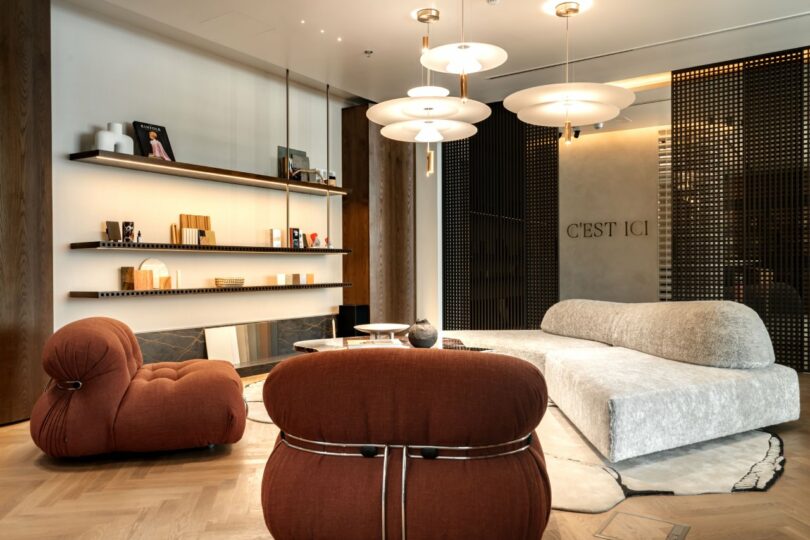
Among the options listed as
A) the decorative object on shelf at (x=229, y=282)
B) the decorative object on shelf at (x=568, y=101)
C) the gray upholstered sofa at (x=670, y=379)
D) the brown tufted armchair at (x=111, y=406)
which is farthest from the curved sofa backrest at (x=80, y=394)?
the decorative object on shelf at (x=568, y=101)

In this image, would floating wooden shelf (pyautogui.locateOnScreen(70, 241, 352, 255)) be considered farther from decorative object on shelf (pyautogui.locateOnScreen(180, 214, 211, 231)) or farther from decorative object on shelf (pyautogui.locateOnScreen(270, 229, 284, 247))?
decorative object on shelf (pyautogui.locateOnScreen(180, 214, 211, 231))

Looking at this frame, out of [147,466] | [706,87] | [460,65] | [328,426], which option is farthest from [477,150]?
[328,426]

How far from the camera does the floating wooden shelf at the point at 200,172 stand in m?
4.68

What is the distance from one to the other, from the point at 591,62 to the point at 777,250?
2.49 meters

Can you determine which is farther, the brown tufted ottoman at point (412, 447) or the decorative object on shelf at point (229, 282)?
the decorative object on shelf at point (229, 282)

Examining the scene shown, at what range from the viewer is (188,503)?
2707 mm

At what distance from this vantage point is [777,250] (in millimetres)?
5730

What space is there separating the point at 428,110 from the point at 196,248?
2.49 metres

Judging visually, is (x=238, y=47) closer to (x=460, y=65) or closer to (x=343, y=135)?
(x=343, y=135)

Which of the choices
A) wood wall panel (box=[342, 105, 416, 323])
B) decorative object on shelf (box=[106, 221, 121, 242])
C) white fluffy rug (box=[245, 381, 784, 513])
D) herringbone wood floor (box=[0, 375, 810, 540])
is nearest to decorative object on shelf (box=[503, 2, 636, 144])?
white fluffy rug (box=[245, 381, 784, 513])

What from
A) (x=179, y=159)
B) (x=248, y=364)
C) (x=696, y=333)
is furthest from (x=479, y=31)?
(x=248, y=364)

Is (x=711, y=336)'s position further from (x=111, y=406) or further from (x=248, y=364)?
(x=248, y=364)

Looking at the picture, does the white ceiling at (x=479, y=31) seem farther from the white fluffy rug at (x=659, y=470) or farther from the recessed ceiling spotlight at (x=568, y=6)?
the white fluffy rug at (x=659, y=470)

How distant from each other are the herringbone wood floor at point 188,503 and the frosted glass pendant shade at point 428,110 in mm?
2368
